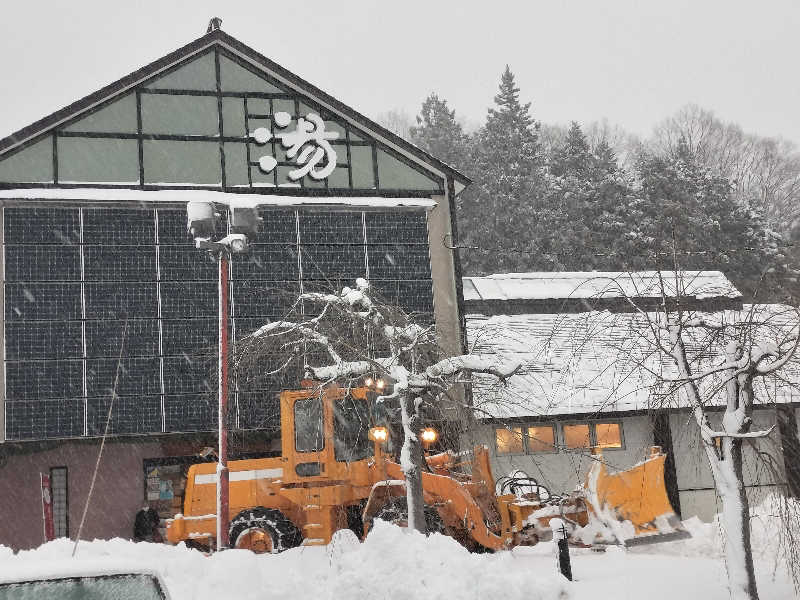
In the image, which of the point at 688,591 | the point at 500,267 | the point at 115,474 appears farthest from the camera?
the point at 500,267

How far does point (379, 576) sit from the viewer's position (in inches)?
424

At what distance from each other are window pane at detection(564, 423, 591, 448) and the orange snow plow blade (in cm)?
924

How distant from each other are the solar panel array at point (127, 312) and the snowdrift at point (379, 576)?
10.0 m

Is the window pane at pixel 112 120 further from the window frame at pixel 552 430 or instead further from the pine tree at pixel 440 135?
the pine tree at pixel 440 135

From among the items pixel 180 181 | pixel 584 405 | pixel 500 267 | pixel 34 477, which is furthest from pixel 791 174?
pixel 34 477

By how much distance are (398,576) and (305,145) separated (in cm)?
1536

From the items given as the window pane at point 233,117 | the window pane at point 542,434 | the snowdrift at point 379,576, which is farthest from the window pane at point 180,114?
the snowdrift at point 379,576

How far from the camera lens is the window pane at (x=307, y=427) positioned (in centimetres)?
1594

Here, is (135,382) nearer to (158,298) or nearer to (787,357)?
(158,298)

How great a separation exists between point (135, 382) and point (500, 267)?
90.3 feet

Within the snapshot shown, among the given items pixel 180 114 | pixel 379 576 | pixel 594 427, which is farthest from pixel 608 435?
pixel 379 576

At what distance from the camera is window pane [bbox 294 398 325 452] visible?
15938 mm

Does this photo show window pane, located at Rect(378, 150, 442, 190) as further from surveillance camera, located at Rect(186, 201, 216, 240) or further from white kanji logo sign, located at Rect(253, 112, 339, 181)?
surveillance camera, located at Rect(186, 201, 216, 240)

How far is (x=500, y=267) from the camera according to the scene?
1865 inches
